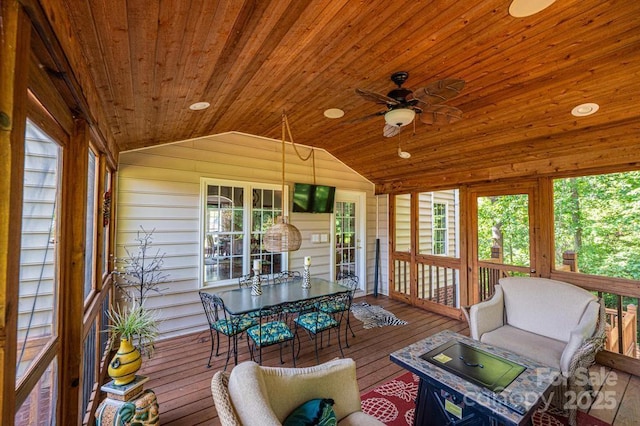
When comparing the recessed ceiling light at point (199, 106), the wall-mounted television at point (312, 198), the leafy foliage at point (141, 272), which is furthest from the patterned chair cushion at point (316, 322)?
the recessed ceiling light at point (199, 106)

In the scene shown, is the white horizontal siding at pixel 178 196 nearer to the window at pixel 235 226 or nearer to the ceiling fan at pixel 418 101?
the window at pixel 235 226

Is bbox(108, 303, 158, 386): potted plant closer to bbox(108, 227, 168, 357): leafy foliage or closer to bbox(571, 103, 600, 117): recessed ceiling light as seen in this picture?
bbox(108, 227, 168, 357): leafy foliage

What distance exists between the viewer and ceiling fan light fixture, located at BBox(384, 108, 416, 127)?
227 cm

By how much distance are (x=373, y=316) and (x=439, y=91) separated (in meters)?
3.77

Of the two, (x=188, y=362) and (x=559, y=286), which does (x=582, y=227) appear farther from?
(x=188, y=362)

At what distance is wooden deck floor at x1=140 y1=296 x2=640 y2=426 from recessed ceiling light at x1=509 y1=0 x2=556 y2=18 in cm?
325

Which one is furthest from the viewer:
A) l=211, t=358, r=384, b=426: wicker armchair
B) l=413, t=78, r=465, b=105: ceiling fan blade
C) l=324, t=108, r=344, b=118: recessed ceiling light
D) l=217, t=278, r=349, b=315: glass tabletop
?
l=324, t=108, r=344, b=118: recessed ceiling light

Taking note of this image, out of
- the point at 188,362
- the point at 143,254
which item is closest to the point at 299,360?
the point at 188,362

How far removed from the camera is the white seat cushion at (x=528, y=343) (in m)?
2.53

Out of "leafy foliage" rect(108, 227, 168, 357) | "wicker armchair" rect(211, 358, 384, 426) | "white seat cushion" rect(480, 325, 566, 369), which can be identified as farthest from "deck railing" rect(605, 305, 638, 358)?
"leafy foliage" rect(108, 227, 168, 357)

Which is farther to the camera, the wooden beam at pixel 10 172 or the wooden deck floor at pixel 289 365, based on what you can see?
the wooden deck floor at pixel 289 365

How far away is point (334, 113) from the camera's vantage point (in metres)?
3.49

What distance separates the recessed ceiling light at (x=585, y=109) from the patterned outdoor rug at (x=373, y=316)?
345 centimetres

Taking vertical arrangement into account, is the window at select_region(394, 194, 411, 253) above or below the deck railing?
above
